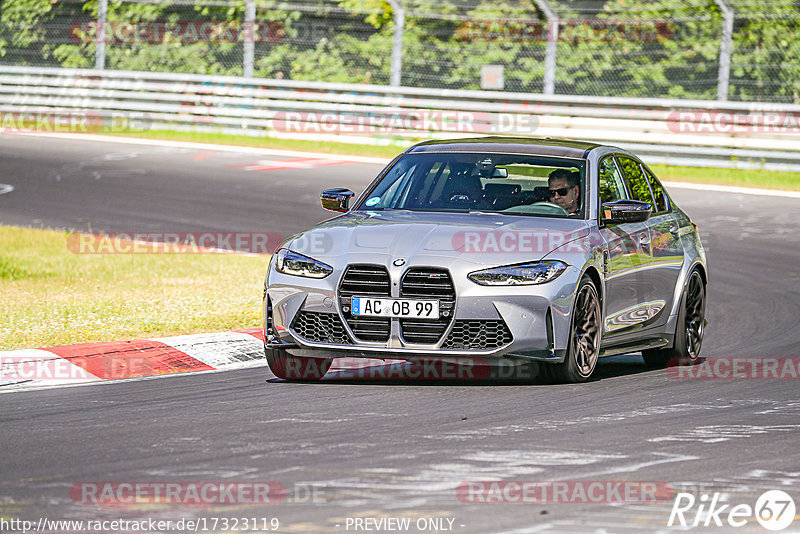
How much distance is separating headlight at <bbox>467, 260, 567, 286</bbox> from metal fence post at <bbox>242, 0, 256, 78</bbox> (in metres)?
19.7

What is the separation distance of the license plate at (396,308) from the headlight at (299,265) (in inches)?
10.9

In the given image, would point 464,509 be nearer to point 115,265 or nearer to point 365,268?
point 365,268

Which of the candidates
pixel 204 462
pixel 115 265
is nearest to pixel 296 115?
pixel 115 265

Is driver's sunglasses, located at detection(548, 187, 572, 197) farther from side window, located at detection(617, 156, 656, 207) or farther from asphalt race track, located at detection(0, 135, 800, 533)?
asphalt race track, located at detection(0, 135, 800, 533)

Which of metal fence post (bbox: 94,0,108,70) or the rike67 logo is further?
metal fence post (bbox: 94,0,108,70)

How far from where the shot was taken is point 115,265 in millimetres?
14633

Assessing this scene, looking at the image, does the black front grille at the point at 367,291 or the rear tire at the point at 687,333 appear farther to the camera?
the rear tire at the point at 687,333

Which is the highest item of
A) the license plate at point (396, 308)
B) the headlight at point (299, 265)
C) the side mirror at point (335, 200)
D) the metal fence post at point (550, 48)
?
the metal fence post at point (550, 48)

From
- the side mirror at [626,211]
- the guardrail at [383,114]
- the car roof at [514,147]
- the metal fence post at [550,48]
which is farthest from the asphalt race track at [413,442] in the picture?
the metal fence post at [550,48]

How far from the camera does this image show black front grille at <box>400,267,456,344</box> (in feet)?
27.3

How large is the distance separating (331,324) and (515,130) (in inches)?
663

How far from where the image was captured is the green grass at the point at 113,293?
34.8 ft

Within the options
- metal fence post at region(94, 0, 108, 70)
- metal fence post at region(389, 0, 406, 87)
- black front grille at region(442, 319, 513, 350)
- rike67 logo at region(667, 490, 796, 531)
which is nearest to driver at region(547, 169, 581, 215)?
black front grille at region(442, 319, 513, 350)

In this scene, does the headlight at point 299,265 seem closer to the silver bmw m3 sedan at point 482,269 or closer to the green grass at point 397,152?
the silver bmw m3 sedan at point 482,269
